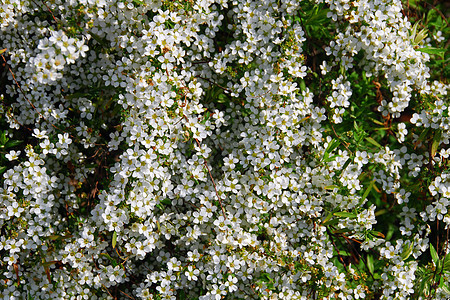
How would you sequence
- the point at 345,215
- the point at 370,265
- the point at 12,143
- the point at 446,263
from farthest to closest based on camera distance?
the point at 370,265 < the point at 12,143 < the point at 446,263 < the point at 345,215

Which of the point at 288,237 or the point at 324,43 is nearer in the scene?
the point at 288,237

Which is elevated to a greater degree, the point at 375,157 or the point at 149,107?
the point at 149,107

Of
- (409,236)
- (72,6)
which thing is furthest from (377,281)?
(72,6)

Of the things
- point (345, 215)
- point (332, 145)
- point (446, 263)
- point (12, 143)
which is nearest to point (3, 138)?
point (12, 143)

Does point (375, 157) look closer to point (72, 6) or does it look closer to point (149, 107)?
point (149, 107)

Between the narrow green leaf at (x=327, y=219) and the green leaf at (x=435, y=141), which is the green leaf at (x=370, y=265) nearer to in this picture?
the narrow green leaf at (x=327, y=219)

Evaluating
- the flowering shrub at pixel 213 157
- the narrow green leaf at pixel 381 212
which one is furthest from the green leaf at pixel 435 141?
the narrow green leaf at pixel 381 212

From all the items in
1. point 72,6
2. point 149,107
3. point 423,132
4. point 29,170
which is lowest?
point 29,170

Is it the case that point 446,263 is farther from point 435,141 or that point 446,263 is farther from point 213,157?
point 213,157

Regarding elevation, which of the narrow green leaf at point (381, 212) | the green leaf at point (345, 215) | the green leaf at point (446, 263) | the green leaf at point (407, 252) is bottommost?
the green leaf at point (446, 263)
